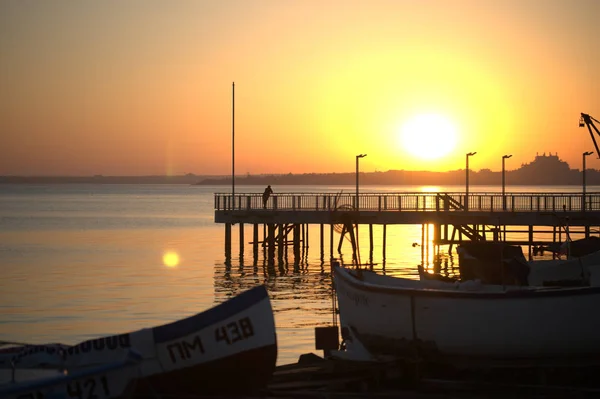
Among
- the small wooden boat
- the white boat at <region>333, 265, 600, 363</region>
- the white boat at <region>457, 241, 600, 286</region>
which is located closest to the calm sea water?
the white boat at <region>457, 241, 600, 286</region>

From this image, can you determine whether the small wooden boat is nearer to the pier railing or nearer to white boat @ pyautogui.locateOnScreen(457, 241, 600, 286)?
white boat @ pyautogui.locateOnScreen(457, 241, 600, 286)

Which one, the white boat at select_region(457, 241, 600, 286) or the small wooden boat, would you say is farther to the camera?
the white boat at select_region(457, 241, 600, 286)

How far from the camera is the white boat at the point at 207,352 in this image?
631 inches

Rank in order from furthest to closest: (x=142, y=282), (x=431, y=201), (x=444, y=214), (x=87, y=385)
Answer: (x=431, y=201) → (x=444, y=214) → (x=142, y=282) → (x=87, y=385)

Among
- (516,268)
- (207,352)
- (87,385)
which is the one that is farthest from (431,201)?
(87,385)

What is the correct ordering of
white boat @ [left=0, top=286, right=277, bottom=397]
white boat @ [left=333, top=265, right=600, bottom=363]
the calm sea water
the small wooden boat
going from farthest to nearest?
the calm sea water
white boat @ [left=333, top=265, right=600, bottom=363]
white boat @ [left=0, top=286, right=277, bottom=397]
the small wooden boat

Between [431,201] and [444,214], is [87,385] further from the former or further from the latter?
[431,201]

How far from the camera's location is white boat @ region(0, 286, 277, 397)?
16.0 m

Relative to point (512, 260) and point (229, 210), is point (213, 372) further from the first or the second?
point (229, 210)

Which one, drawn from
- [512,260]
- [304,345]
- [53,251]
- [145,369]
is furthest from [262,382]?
[53,251]

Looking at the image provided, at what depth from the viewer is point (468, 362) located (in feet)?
57.2

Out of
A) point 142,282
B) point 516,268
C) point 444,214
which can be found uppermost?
point 444,214

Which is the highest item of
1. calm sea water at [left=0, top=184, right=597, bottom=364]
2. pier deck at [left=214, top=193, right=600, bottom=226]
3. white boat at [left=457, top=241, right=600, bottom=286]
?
pier deck at [left=214, top=193, right=600, bottom=226]

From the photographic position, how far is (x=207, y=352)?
52.8 feet
